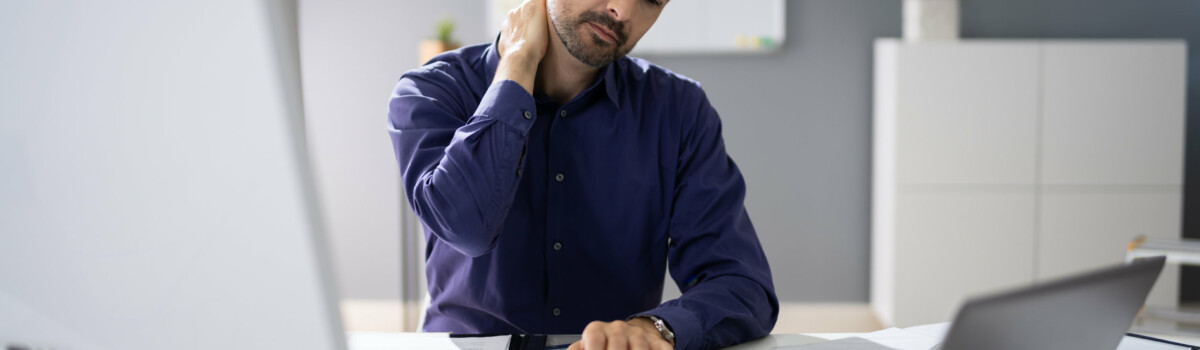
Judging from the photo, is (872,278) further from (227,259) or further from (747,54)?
(227,259)

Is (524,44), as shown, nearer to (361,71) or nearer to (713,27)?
(713,27)

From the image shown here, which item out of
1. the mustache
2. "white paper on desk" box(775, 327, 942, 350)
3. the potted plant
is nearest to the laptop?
"white paper on desk" box(775, 327, 942, 350)

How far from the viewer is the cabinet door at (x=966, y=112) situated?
131 inches

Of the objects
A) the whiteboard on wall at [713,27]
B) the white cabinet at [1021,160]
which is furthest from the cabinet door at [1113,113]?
the whiteboard on wall at [713,27]

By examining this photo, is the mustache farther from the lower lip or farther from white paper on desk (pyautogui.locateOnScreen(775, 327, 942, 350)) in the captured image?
white paper on desk (pyautogui.locateOnScreen(775, 327, 942, 350))

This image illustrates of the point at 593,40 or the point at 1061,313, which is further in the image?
the point at 593,40

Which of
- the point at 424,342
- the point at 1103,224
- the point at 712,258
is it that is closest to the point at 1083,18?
the point at 1103,224

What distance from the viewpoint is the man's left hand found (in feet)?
3.11

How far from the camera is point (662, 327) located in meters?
1.04

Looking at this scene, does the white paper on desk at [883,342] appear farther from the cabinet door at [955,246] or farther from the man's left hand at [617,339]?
the cabinet door at [955,246]

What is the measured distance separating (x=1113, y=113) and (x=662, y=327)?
10.0 ft

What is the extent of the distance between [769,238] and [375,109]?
1885mm

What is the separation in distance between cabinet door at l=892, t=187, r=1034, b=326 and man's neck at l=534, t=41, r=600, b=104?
90.7 inches

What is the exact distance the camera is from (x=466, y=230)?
3.87ft
